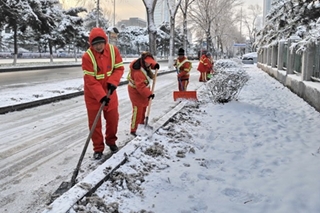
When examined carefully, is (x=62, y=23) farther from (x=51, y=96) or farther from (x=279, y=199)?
(x=279, y=199)

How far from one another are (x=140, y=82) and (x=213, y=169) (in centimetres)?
176

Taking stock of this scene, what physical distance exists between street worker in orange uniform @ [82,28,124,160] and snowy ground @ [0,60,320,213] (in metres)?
0.57

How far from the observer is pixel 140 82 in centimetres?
514

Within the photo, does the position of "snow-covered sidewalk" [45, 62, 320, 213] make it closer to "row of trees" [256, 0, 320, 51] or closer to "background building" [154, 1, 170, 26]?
"row of trees" [256, 0, 320, 51]

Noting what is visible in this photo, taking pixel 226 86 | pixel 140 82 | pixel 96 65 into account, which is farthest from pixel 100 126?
pixel 226 86

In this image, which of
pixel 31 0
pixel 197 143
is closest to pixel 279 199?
pixel 197 143

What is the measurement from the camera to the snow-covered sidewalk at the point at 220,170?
3293 millimetres

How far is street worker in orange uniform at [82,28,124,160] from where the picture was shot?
4.09m

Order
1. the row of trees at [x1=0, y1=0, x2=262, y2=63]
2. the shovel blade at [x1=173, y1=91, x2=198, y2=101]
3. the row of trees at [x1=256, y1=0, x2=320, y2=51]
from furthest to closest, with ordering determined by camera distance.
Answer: the row of trees at [x1=0, y1=0, x2=262, y2=63] < the row of trees at [x1=256, y1=0, x2=320, y2=51] < the shovel blade at [x1=173, y1=91, x2=198, y2=101]

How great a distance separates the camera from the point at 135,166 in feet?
13.4

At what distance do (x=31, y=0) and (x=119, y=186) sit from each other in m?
22.6

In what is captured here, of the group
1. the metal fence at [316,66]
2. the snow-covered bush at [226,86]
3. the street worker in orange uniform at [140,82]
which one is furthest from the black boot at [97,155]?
the metal fence at [316,66]

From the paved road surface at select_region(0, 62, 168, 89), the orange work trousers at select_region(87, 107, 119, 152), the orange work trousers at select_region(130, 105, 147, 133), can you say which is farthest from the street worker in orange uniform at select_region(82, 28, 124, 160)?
the paved road surface at select_region(0, 62, 168, 89)

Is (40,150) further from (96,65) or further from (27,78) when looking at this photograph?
(27,78)
